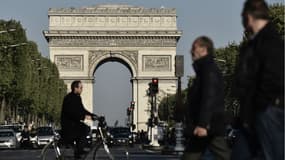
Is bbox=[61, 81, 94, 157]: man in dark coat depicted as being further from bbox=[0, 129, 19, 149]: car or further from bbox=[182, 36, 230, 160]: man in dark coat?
bbox=[0, 129, 19, 149]: car

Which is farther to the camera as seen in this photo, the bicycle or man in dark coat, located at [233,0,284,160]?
the bicycle

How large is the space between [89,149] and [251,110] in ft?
31.4

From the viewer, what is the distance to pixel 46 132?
61.6 meters

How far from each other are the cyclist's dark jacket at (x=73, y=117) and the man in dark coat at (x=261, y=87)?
8448 millimetres

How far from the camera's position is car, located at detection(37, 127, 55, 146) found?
60.2 m

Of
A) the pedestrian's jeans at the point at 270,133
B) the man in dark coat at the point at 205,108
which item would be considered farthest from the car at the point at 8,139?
the pedestrian's jeans at the point at 270,133

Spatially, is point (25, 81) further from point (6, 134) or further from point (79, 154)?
point (79, 154)

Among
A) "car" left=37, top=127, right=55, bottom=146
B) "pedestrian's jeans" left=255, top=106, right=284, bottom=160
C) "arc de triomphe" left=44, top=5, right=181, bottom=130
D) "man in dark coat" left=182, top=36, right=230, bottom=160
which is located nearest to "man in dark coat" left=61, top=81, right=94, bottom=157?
"man in dark coat" left=182, top=36, right=230, bottom=160

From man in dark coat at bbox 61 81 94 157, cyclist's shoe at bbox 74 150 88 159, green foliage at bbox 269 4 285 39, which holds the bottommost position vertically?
cyclist's shoe at bbox 74 150 88 159

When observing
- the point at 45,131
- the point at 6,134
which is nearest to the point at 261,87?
the point at 6,134

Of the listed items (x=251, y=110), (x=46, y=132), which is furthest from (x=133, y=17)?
(x=251, y=110)

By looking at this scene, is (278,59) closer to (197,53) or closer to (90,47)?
(197,53)

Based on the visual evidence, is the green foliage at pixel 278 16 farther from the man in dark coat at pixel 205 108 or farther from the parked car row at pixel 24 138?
the man in dark coat at pixel 205 108

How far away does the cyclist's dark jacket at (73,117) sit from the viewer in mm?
18500
